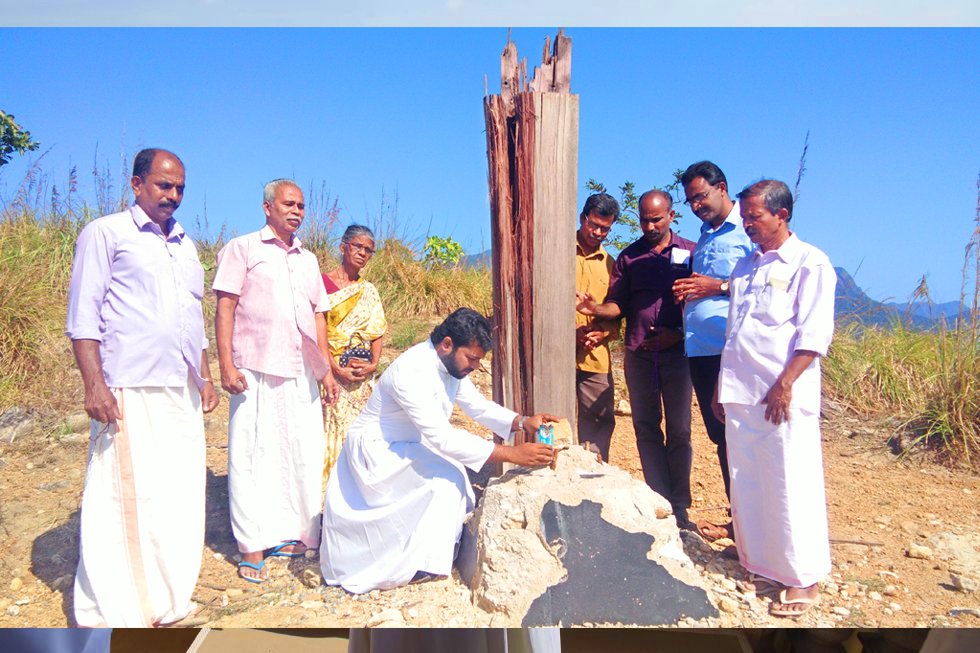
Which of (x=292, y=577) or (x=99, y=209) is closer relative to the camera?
(x=99, y=209)

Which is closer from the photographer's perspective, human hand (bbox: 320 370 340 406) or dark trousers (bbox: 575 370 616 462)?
human hand (bbox: 320 370 340 406)

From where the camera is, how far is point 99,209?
2682mm

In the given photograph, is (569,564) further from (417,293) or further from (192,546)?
(192,546)

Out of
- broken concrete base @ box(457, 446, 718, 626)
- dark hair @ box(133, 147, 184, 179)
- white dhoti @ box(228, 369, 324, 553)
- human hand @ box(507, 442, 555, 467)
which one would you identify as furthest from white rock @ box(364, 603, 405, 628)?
dark hair @ box(133, 147, 184, 179)

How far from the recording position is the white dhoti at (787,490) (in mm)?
2730

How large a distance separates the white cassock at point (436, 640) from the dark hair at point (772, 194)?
5.56 ft

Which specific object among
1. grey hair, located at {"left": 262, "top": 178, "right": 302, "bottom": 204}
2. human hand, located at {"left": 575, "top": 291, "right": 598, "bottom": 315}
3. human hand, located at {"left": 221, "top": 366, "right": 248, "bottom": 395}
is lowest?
human hand, located at {"left": 221, "top": 366, "right": 248, "bottom": 395}

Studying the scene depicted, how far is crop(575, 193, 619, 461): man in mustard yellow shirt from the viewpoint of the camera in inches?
113

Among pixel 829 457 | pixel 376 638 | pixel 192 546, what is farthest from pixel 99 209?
pixel 829 457

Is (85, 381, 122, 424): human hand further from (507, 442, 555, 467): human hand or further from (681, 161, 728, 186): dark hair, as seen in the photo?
(681, 161, 728, 186): dark hair

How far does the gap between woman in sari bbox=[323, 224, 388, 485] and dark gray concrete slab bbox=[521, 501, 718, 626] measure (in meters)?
0.82

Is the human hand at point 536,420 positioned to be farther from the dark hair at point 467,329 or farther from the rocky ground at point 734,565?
the rocky ground at point 734,565

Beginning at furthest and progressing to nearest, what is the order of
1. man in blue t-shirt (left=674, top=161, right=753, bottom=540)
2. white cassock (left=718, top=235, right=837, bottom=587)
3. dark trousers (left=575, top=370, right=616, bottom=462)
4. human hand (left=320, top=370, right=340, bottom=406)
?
dark trousers (left=575, top=370, right=616, bottom=462) < human hand (left=320, top=370, right=340, bottom=406) < man in blue t-shirt (left=674, top=161, right=753, bottom=540) < white cassock (left=718, top=235, right=837, bottom=587)

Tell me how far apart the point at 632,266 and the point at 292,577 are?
1.66m
